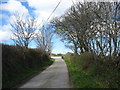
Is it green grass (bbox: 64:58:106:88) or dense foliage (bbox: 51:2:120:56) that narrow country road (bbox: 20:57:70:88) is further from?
dense foliage (bbox: 51:2:120:56)

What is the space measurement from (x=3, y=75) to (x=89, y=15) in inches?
402

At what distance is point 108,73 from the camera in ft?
32.8

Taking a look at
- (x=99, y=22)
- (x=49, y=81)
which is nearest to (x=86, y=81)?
(x=49, y=81)

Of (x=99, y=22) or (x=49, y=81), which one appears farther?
(x=99, y=22)

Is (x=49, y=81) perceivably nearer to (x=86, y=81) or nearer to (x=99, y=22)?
(x=86, y=81)

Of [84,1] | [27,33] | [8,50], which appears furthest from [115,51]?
[27,33]

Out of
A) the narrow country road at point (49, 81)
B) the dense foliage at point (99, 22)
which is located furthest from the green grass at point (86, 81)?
the dense foliage at point (99, 22)

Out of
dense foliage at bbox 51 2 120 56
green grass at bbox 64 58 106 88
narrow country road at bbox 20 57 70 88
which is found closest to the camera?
green grass at bbox 64 58 106 88

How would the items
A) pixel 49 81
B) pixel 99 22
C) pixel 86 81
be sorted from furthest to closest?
pixel 99 22 < pixel 49 81 < pixel 86 81

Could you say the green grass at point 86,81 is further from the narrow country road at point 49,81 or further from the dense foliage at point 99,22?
the dense foliage at point 99,22

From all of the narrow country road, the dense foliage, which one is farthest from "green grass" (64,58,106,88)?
the dense foliage

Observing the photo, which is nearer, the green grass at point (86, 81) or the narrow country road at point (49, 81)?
the green grass at point (86, 81)

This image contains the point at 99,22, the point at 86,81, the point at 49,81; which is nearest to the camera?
the point at 86,81

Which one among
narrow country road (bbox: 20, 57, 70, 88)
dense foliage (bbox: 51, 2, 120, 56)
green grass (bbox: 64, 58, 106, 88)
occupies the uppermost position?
dense foliage (bbox: 51, 2, 120, 56)
